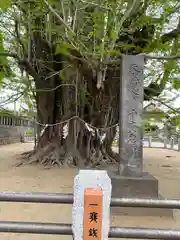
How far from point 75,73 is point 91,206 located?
5646 millimetres

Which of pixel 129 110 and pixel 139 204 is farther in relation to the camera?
pixel 129 110

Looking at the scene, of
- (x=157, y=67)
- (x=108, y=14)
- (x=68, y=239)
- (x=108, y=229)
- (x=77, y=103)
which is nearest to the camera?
(x=108, y=229)

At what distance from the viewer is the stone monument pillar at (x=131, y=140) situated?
152 inches

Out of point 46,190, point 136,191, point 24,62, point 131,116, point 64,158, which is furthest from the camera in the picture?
point 64,158

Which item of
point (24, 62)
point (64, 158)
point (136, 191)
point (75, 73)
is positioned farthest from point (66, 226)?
point (64, 158)

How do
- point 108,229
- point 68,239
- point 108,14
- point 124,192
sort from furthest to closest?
point 108,14
point 124,192
point 68,239
point 108,229

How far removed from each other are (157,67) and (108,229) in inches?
223

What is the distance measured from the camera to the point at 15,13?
588 centimetres

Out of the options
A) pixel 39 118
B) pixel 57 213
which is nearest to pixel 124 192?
pixel 57 213

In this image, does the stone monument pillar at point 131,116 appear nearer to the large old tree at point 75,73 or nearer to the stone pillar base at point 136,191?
the stone pillar base at point 136,191

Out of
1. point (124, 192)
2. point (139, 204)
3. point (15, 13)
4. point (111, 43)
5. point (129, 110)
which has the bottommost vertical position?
point (124, 192)

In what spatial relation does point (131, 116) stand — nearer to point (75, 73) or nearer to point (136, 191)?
point (136, 191)

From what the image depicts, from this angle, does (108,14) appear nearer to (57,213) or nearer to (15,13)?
(15,13)

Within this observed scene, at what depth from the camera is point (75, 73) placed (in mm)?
7176
